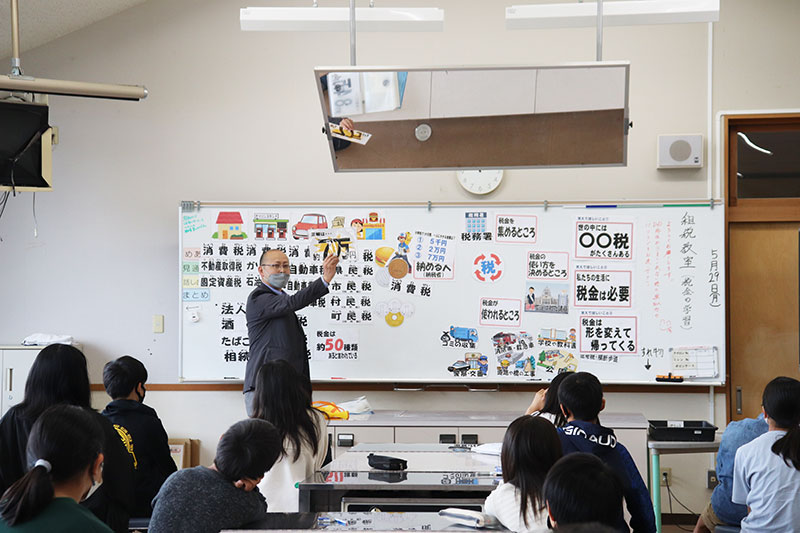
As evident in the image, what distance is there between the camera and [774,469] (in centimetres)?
304

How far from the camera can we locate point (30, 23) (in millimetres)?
5297

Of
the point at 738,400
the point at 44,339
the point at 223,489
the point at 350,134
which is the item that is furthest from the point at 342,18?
the point at 738,400

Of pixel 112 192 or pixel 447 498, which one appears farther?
pixel 112 192

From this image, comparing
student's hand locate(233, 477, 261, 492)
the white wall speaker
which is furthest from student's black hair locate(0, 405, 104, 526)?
the white wall speaker

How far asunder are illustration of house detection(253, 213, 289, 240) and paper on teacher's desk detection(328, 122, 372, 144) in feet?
7.70

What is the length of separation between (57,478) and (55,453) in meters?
0.06

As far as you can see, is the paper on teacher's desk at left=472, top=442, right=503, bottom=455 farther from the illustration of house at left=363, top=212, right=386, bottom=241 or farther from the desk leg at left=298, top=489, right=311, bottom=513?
the illustration of house at left=363, top=212, right=386, bottom=241

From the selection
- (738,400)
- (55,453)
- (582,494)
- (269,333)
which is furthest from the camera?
(738,400)

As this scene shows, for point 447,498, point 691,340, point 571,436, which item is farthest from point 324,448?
point 691,340

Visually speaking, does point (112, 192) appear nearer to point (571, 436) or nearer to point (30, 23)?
point (30, 23)

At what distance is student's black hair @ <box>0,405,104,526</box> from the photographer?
1.78 metres

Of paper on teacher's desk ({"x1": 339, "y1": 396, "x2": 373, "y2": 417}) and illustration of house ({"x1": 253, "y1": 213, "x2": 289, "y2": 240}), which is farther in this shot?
illustration of house ({"x1": 253, "y1": 213, "x2": 289, "y2": 240})

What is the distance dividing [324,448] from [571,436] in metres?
1.03

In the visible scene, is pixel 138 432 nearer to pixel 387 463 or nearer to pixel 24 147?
pixel 387 463
